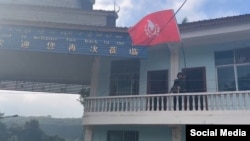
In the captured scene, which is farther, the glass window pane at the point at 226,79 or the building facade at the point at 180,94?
the glass window pane at the point at 226,79

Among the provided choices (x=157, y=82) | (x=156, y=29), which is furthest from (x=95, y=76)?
(x=156, y=29)

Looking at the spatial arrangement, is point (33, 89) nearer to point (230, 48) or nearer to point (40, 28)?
point (40, 28)

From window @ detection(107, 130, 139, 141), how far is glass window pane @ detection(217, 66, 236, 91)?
329cm

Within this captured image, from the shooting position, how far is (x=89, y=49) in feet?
29.2

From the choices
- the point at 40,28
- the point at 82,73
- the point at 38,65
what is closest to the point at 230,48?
the point at 40,28

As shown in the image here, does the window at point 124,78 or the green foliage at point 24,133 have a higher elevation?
the window at point 124,78

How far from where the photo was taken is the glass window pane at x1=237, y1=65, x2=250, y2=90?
27.6ft

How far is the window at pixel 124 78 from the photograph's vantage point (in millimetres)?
10062

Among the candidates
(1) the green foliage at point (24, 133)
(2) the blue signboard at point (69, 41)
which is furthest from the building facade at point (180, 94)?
(1) the green foliage at point (24, 133)

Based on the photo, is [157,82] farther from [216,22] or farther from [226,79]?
[216,22]

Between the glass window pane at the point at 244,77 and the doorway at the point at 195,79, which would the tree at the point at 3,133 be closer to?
the doorway at the point at 195,79

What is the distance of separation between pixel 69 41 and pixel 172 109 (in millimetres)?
A: 3981

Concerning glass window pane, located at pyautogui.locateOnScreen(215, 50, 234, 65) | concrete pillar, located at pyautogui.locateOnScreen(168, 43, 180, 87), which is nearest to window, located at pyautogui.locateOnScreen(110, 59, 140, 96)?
concrete pillar, located at pyautogui.locateOnScreen(168, 43, 180, 87)

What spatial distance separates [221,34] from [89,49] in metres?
4.24
